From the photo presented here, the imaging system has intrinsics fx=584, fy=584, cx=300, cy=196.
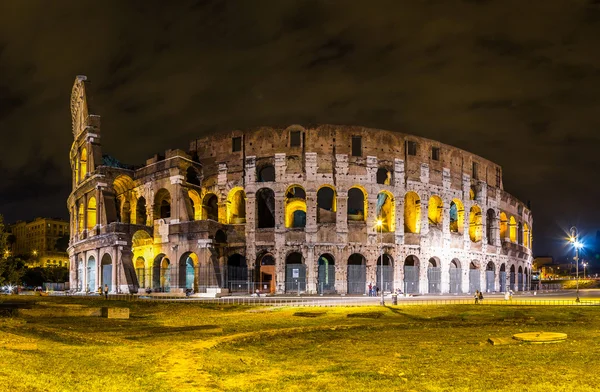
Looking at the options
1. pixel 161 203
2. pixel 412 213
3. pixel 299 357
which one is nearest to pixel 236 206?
pixel 161 203

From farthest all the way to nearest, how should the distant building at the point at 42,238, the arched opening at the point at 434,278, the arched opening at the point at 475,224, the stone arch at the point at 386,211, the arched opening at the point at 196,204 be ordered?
the distant building at the point at 42,238, the arched opening at the point at 475,224, the arched opening at the point at 196,204, the arched opening at the point at 434,278, the stone arch at the point at 386,211

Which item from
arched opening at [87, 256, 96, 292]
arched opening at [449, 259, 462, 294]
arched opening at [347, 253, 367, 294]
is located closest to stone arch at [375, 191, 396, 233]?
arched opening at [347, 253, 367, 294]

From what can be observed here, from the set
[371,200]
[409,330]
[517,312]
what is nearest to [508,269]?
[371,200]

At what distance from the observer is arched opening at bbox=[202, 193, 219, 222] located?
45812 millimetres

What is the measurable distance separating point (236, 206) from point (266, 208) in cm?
286

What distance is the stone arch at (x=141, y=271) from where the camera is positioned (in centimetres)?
4669

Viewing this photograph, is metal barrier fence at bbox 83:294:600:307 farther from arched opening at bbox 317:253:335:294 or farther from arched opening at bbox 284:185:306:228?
arched opening at bbox 284:185:306:228

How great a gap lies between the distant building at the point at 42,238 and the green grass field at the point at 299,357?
4363 inches

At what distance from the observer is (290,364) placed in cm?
1047

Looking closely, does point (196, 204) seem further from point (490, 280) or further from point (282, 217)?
point (490, 280)

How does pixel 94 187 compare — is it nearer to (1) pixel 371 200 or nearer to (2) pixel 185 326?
(1) pixel 371 200

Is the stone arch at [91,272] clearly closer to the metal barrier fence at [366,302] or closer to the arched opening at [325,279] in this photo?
the metal barrier fence at [366,302]

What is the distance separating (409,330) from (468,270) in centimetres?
3407

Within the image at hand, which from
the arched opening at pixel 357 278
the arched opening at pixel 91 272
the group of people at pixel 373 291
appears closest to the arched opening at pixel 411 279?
the group of people at pixel 373 291
